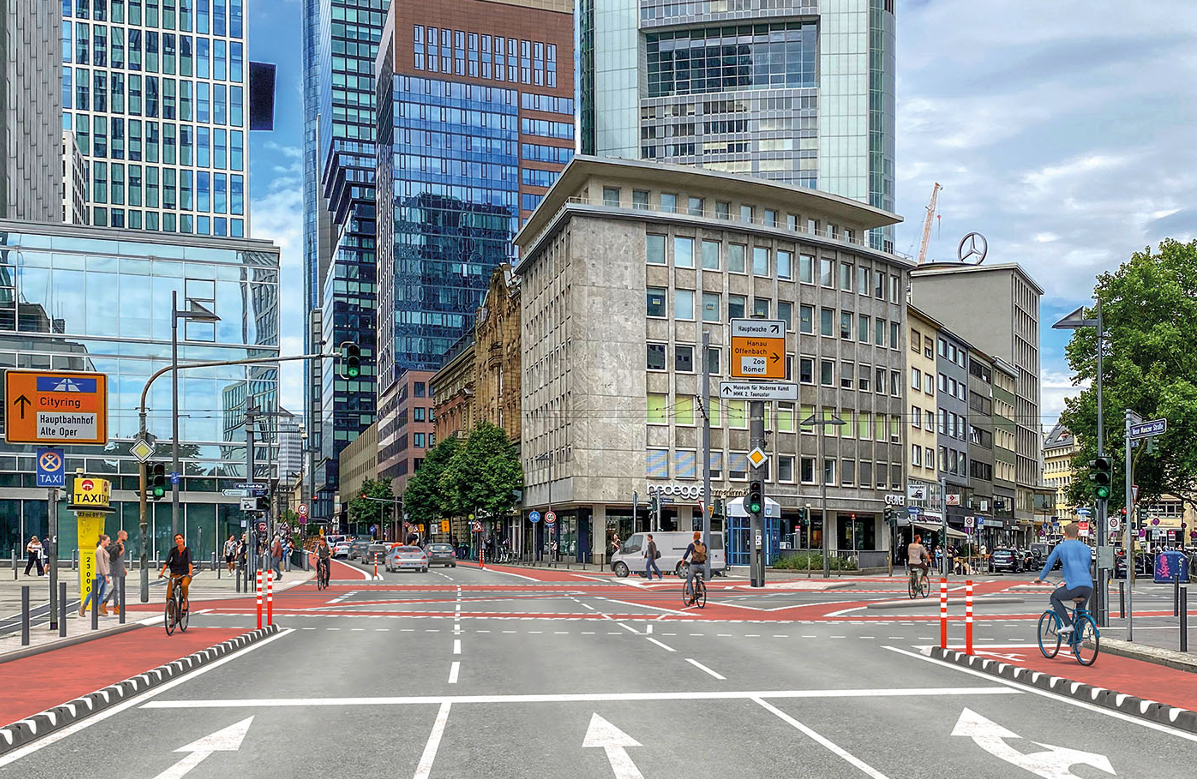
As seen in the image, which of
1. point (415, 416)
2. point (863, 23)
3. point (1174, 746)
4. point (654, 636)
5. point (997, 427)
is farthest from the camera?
point (415, 416)

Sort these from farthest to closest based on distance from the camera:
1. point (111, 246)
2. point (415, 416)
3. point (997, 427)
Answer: point (415, 416), point (997, 427), point (111, 246)

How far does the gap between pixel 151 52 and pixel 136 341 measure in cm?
6332

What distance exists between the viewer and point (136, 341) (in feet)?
214

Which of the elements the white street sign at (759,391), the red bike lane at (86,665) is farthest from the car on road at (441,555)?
the red bike lane at (86,665)

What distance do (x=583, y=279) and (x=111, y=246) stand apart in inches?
1013

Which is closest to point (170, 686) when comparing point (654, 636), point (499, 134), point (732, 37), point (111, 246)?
point (654, 636)

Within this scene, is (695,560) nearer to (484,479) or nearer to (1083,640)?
(1083,640)

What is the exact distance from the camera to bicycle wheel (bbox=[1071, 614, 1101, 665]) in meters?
16.1

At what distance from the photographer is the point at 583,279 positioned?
7150 cm

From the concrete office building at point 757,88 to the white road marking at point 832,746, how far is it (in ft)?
401

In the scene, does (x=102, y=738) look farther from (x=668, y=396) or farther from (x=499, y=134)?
(x=499, y=134)

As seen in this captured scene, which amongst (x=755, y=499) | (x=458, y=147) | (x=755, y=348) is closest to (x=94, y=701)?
(x=755, y=499)

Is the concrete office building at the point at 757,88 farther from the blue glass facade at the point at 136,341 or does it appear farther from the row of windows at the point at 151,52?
the blue glass facade at the point at 136,341

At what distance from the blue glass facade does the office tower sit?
9009 centimetres
